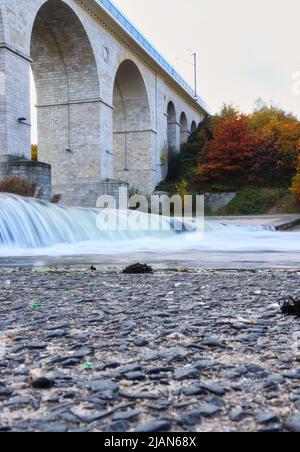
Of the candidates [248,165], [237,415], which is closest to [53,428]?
[237,415]

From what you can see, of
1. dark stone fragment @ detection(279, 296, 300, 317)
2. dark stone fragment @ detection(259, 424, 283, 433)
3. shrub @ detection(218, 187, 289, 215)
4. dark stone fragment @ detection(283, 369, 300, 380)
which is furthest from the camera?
shrub @ detection(218, 187, 289, 215)

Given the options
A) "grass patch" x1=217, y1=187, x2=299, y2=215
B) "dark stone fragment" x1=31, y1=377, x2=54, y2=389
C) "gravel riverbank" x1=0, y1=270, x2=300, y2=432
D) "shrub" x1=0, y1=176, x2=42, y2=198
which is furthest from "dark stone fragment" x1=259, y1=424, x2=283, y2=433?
"grass patch" x1=217, y1=187, x2=299, y2=215

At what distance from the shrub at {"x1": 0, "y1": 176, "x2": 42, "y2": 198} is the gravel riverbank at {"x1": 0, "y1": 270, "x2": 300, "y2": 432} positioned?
419 inches

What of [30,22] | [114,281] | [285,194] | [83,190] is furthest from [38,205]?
[285,194]

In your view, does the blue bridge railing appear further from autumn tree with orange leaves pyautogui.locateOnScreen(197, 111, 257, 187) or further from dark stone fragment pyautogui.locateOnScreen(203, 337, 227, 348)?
dark stone fragment pyautogui.locateOnScreen(203, 337, 227, 348)

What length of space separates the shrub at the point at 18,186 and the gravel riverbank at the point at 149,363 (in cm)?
1063

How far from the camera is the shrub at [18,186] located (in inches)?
505

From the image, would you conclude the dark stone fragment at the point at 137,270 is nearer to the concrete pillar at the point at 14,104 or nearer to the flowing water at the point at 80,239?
the flowing water at the point at 80,239

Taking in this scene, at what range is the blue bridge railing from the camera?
21.2m

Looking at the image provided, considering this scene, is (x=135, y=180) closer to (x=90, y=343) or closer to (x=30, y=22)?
(x=30, y=22)

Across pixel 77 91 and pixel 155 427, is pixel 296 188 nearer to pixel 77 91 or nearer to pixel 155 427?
pixel 77 91

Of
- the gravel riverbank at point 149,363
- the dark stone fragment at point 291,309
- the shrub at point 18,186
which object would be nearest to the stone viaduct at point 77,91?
the shrub at point 18,186
